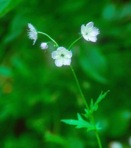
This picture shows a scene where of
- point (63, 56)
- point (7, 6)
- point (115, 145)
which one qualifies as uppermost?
point (7, 6)

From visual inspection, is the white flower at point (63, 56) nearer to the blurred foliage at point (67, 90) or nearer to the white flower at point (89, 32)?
the white flower at point (89, 32)

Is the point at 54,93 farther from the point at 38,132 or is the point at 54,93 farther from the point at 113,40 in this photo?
the point at 113,40

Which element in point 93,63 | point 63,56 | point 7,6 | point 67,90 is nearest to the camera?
point 63,56

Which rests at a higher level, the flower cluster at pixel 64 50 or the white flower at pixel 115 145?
the flower cluster at pixel 64 50

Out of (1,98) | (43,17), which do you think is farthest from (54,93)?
(43,17)

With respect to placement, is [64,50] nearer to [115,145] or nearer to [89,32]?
[89,32]

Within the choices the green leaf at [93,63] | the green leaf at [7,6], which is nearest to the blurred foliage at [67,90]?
the green leaf at [93,63]

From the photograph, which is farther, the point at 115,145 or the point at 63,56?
the point at 115,145

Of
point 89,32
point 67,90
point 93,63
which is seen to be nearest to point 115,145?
point 67,90

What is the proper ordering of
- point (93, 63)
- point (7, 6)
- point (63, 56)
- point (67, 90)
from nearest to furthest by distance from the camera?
point (63, 56) → point (7, 6) → point (93, 63) → point (67, 90)
